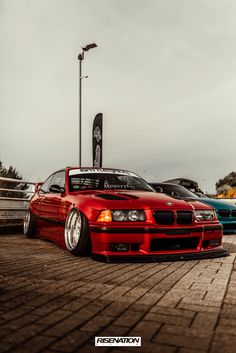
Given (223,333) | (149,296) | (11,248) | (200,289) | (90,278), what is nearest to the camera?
(223,333)

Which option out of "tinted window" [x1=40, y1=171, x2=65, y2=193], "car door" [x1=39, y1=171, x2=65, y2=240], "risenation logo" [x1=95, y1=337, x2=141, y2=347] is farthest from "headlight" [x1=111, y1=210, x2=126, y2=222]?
"risenation logo" [x1=95, y1=337, x2=141, y2=347]

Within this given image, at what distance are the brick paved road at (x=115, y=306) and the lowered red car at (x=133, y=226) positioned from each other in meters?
0.28

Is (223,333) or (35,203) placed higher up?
(35,203)

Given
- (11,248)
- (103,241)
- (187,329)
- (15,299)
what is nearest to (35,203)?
(11,248)

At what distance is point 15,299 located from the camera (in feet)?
9.52

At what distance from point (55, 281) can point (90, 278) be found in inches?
13.9

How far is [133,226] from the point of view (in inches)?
189

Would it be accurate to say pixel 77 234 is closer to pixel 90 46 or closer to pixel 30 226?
pixel 30 226

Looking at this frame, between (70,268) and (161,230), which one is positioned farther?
(161,230)

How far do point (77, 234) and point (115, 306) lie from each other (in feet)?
8.31

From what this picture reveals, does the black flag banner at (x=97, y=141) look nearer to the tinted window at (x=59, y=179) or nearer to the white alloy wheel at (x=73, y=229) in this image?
the tinted window at (x=59, y=179)

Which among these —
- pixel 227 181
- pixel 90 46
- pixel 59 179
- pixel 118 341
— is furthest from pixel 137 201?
pixel 227 181

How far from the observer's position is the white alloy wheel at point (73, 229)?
5.26 m

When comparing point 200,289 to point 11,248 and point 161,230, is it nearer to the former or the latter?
point 161,230
